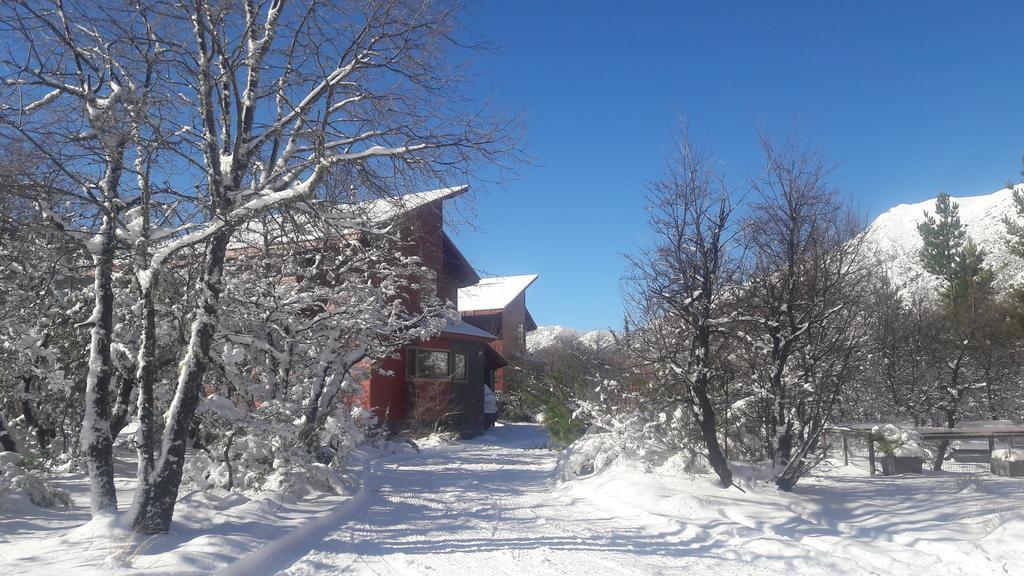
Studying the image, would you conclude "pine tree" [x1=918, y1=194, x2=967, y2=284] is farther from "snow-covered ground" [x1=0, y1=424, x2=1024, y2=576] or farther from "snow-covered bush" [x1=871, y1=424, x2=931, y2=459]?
"snow-covered ground" [x1=0, y1=424, x2=1024, y2=576]

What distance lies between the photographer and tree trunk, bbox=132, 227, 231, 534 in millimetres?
6633

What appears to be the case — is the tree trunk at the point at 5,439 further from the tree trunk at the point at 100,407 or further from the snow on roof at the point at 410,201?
the snow on roof at the point at 410,201

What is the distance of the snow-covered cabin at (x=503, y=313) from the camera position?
137 ft

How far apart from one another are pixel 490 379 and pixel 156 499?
28.2 m

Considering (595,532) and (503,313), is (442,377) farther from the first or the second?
(503,313)

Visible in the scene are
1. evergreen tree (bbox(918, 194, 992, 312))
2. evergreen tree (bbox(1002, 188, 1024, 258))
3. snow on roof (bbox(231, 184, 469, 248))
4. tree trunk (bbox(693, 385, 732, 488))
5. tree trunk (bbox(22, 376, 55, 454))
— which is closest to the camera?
snow on roof (bbox(231, 184, 469, 248))

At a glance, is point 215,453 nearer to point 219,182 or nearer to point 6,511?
point 6,511

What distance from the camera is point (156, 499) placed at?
666 cm

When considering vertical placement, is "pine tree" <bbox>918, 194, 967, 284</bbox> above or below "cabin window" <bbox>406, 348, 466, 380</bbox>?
above

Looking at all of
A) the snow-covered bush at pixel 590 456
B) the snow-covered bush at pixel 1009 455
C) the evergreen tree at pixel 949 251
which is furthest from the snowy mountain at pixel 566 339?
the evergreen tree at pixel 949 251

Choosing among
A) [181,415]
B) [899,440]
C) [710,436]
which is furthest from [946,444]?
[181,415]

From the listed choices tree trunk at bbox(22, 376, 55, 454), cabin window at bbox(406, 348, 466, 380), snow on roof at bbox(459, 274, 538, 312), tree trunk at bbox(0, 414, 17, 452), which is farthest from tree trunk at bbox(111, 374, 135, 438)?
snow on roof at bbox(459, 274, 538, 312)

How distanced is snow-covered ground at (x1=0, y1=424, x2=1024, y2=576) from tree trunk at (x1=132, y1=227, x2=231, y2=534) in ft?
1.00

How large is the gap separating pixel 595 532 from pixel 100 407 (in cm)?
542
